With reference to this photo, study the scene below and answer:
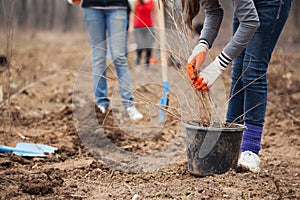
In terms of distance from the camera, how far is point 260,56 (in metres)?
2.25

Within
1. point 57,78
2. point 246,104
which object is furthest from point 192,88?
point 57,78

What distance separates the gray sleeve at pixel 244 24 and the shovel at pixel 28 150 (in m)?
1.46

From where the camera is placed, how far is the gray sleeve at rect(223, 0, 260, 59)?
6.46 feet

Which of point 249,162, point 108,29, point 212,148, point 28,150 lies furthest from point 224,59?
point 108,29

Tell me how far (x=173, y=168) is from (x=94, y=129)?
115cm

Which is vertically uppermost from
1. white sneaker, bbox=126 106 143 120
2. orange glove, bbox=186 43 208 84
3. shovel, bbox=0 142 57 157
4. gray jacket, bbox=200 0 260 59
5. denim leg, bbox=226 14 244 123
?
gray jacket, bbox=200 0 260 59

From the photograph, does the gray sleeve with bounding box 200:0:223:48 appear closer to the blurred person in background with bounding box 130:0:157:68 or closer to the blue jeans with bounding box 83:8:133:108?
the blue jeans with bounding box 83:8:133:108

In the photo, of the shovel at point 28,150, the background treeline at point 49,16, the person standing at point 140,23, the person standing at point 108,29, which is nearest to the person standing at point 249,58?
the shovel at point 28,150

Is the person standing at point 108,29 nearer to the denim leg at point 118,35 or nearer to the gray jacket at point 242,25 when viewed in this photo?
the denim leg at point 118,35

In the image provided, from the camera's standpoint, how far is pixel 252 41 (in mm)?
2254

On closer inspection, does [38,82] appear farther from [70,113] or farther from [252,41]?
[252,41]

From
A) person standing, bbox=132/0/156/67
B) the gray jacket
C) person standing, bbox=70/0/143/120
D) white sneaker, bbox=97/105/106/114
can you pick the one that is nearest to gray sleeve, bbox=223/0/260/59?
the gray jacket

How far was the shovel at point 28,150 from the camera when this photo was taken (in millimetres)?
2737

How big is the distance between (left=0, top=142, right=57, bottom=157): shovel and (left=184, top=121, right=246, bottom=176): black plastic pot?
1.10m
